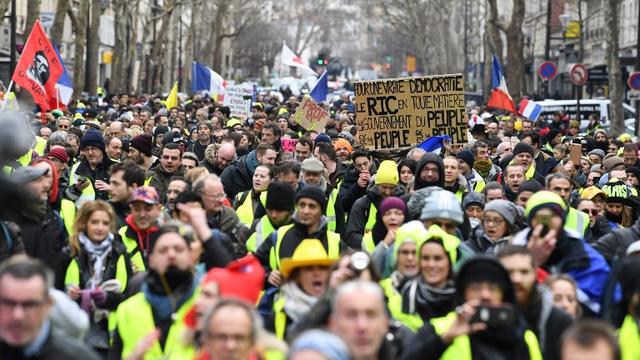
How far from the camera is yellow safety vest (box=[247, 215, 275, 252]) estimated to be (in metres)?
10.7

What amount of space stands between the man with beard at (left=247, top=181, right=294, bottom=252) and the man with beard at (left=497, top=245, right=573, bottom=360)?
3545 millimetres

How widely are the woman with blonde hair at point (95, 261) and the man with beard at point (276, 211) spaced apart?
58.2 inches

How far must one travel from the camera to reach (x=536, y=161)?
1784 centimetres

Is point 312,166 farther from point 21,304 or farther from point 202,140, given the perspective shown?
point 202,140

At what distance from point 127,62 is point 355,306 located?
5422 cm

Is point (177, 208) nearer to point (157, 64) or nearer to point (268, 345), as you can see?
point (268, 345)

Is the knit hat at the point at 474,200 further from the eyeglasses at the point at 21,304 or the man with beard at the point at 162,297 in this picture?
the eyeglasses at the point at 21,304

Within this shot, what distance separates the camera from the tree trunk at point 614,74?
36.1 metres

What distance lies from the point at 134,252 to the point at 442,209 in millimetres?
1878

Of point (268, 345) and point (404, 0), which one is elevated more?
point (404, 0)

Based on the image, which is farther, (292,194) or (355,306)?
(292,194)

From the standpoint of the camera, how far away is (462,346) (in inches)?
273

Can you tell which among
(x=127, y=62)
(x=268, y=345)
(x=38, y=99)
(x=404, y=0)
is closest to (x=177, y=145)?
(x=38, y=99)

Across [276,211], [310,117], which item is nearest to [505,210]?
[276,211]
